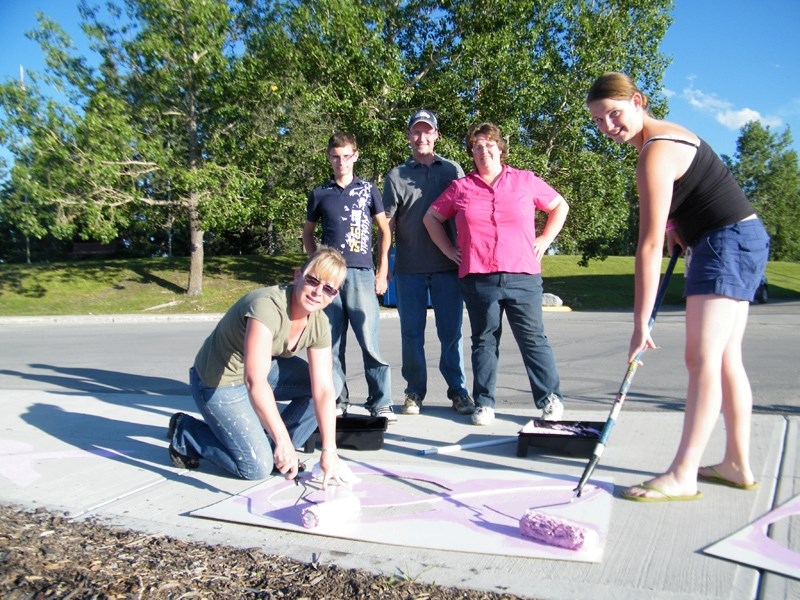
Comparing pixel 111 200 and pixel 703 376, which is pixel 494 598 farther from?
pixel 111 200

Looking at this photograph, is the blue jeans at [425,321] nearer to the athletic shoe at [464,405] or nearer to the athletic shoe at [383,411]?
the athletic shoe at [464,405]

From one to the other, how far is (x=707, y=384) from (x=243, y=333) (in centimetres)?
219

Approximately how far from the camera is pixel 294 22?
61.1 ft

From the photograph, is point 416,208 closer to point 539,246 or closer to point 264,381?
point 539,246

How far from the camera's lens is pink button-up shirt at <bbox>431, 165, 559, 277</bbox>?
4.79 m

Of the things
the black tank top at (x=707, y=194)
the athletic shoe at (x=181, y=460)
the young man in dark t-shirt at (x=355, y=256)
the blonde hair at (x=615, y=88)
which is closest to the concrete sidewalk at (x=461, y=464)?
the athletic shoe at (x=181, y=460)

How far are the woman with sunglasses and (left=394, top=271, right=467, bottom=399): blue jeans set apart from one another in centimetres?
121

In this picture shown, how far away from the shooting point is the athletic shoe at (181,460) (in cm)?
400

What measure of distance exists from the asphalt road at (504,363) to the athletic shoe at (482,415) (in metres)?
0.55

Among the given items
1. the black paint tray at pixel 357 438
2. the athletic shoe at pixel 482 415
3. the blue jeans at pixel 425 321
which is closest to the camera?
the black paint tray at pixel 357 438

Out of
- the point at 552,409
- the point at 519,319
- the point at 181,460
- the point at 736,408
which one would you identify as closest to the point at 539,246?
the point at 519,319

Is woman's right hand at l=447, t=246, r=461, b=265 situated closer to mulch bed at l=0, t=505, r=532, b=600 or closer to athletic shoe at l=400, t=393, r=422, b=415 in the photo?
athletic shoe at l=400, t=393, r=422, b=415

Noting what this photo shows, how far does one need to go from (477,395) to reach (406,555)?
2353 millimetres

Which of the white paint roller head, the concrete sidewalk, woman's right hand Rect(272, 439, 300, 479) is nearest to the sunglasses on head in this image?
woman's right hand Rect(272, 439, 300, 479)
